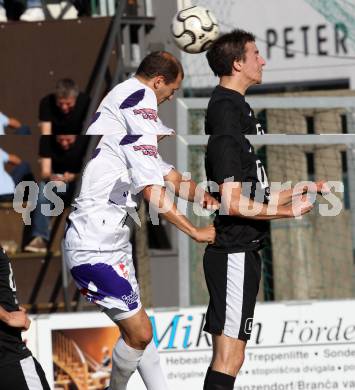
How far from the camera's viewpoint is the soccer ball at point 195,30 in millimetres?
9234

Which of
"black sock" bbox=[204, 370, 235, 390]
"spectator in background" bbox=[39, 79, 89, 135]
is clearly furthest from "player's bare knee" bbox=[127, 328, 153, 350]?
"spectator in background" bbox=[39, 79, 89, 135]

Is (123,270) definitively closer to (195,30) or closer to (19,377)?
(19,377)

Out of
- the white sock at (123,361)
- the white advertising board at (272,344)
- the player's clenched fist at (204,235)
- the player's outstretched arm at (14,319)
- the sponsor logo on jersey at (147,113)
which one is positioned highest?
the sponsor logo on jersey at (147,113)

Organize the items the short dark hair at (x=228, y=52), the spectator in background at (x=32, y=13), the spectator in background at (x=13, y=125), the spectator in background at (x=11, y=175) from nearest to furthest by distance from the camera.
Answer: the short dark hair at (x=228, y=52)
the spectator in background at (x=11, y=175)
the spectator in background at (x=13, y=125)
the spectator in background at (x=32, y=13)

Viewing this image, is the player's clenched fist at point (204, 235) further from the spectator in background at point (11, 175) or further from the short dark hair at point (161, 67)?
the spectator in background at point (11, 175)

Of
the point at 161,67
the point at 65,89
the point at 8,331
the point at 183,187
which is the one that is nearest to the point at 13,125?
the point at 65,89

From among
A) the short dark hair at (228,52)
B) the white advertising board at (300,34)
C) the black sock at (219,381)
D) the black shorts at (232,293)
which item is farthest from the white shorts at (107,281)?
the white advertising board at (300,34)

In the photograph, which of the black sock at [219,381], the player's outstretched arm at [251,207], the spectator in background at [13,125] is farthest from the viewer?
the spectator in background at [13,125]

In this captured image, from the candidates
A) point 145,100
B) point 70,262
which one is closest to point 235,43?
point 145,100

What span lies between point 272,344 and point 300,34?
497 cm

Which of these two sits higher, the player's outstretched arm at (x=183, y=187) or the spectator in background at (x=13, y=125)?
the spectator in background at (x=13, y=125)

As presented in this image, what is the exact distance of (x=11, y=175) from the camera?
31.6 feet

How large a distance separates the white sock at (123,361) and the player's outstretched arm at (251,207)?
973mm

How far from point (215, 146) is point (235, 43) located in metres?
0.70
